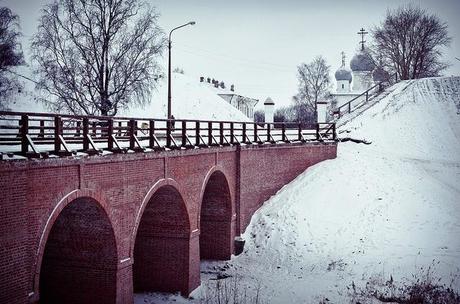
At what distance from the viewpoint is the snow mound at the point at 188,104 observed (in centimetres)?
4570

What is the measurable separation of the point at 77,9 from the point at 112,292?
15738 mm

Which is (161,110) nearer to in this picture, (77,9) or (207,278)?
(77,9)

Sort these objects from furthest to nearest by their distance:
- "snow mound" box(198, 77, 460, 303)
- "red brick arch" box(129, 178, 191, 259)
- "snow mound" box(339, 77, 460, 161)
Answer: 1. "snow mound" box(339, 77, 460, 161)
2. "snow mound" box(198, 77, 460, 303)
3. "red brick arch" box(129, 178, 191, 259)

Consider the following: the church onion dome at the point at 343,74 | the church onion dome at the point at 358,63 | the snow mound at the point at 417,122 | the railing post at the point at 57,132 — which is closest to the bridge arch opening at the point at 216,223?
the railing post at the point at 57,132

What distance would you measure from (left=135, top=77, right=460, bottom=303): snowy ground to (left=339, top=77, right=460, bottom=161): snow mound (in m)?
0.15

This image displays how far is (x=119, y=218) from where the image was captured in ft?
45.5

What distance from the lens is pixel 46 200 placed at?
10.7m

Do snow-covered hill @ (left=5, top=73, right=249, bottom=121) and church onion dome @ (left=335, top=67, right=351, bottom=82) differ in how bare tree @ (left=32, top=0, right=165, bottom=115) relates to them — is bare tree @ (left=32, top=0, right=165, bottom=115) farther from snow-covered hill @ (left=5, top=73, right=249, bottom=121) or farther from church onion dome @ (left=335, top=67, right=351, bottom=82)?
church onion dome @ (left=335, top=67, right=351, bottom=82)

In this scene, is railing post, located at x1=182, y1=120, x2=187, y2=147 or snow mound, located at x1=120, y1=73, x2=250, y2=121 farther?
snow mound, located at x1=120, y1=73, x2=250, y2=121

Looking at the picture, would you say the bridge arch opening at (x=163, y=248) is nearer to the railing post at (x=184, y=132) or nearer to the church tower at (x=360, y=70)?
the railing post at (x=184, y=132)

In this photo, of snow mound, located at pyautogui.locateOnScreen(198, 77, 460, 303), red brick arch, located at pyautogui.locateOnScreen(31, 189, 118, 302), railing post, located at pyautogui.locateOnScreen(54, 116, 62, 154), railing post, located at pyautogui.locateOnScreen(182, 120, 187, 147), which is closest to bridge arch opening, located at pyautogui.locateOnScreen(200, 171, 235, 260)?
snow mound, located at pyautogui.locateOnScreen(198, 77, 460, 303)

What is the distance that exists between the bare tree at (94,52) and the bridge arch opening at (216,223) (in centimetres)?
646

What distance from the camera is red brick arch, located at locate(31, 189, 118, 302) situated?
10.3 metres

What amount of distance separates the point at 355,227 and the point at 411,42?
93.1 ft
